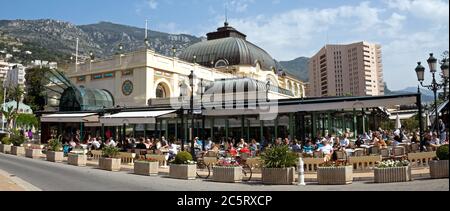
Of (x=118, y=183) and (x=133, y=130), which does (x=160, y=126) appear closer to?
(x=133, y=130)

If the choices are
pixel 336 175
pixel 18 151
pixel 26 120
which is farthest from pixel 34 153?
pixel 26 120

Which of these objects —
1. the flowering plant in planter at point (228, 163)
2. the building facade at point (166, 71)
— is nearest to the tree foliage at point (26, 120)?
the building facade at point (166, 71)

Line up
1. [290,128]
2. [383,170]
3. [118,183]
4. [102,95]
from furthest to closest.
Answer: [102,95] < [290,128] < [118,183] < [383,170]

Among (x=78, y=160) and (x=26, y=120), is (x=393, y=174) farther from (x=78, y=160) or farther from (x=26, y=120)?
(x=26, y=120)

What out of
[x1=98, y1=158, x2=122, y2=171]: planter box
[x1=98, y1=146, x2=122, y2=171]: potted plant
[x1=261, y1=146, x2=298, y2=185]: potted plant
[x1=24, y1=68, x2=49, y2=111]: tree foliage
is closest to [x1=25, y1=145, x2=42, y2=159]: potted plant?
[x1=98, y1=146, x2=122, y2=171]: potted plant

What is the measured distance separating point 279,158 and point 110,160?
901cm

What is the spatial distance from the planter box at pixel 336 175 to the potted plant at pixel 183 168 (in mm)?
5112

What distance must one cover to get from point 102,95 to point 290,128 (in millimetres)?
22706

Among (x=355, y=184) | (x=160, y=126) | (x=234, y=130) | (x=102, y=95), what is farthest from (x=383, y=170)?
(x=102, y=95)

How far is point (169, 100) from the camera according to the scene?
3891cm

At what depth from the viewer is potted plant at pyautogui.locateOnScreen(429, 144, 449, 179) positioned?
1165 centimetres

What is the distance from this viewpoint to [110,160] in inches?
747

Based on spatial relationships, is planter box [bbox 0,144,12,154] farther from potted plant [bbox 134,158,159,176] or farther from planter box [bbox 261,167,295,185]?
planter box [bbox 261,167,295,185]

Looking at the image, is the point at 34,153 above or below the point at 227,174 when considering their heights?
above
